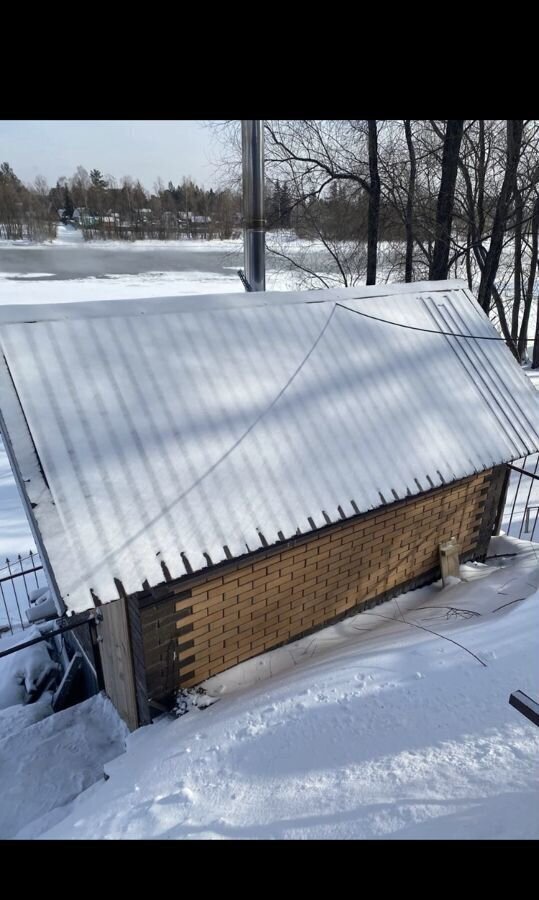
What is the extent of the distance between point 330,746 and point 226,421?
289 cm

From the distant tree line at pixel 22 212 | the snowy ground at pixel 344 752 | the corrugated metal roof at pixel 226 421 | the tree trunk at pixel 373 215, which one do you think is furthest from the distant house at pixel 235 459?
the distant tree line at pixel 22 212

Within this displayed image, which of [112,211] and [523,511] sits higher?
[112,211]

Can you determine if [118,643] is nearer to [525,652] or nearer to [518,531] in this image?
[525,652]

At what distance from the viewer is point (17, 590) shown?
321 inches

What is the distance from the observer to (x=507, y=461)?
21.6ft

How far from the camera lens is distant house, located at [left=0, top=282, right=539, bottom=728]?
425 centimetres

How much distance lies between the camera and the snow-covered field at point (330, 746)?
10.2 ft

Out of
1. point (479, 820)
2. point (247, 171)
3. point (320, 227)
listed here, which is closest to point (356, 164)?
point (320, 227)

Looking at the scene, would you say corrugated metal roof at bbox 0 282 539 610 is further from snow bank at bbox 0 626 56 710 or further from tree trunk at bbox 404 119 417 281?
tree trunk at bbox 404 119 417 281

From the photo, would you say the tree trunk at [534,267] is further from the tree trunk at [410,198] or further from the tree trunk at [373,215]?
the tree trunk at [373,215]

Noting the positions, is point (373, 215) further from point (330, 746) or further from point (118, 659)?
point (330, 746)

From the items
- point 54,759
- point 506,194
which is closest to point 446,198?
point 506,194

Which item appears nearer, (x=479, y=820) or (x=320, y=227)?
(x=479, y=820)
